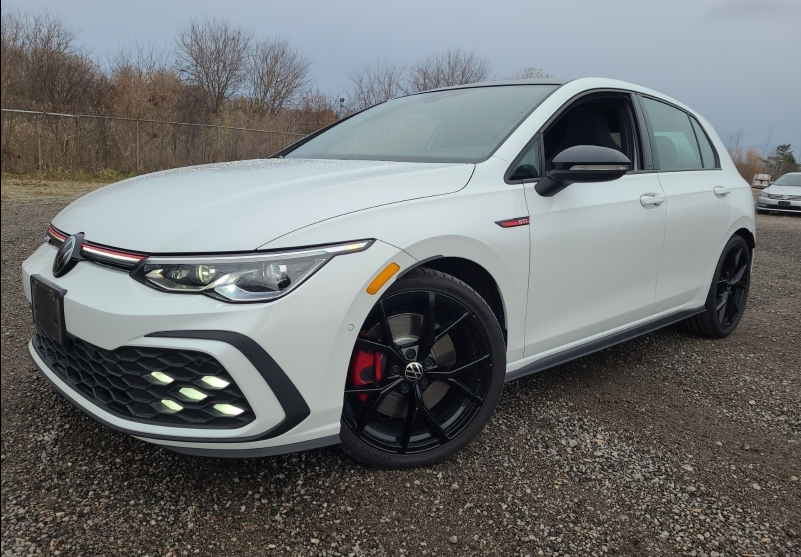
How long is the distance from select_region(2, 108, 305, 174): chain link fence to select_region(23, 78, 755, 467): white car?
11.5m

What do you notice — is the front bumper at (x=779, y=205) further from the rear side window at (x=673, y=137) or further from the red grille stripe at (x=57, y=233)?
the red grille stripe at (x=57, y=233)

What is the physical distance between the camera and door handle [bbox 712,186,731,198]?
3516mm

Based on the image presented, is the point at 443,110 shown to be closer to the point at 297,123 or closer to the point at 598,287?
the point at 598,287

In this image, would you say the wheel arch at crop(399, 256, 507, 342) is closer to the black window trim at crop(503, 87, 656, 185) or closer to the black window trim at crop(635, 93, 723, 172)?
the black window trim at crop(503, 87, 656, 185)

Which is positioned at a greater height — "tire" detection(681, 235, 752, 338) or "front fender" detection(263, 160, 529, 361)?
"front fender" detection(263, 160, 529, 361)

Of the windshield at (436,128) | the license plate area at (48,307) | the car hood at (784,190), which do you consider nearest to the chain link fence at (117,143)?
the windshield at (436,128)

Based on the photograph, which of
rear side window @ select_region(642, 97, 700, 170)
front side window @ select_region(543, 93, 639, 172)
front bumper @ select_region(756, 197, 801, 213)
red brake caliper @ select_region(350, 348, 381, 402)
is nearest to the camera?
red brake caliper @ select_region(350, 348, 381, 402)

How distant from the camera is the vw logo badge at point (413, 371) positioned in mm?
2031

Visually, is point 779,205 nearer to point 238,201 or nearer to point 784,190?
point 784,190

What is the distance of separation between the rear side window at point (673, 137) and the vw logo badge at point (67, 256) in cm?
290

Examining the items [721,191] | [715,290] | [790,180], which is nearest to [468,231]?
[721,191]

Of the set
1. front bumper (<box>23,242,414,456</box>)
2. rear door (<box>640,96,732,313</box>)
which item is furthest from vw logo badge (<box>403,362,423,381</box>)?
rear door (<box>640,96,732,313</box>)

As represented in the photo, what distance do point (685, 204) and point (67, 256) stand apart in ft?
9.94

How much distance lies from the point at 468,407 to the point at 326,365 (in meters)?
0.72
